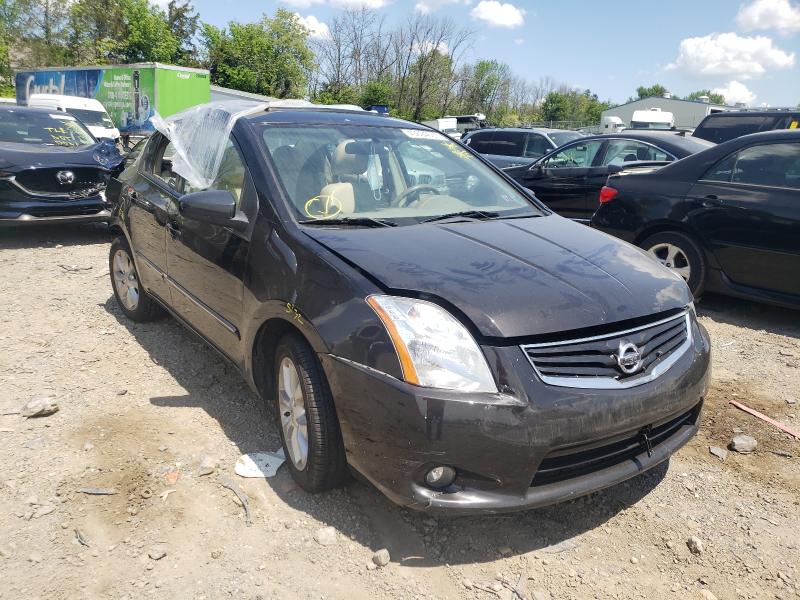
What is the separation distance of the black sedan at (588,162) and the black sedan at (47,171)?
5.55 metres

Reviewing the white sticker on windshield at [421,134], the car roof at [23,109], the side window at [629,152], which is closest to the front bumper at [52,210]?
the car roof at [23,109]

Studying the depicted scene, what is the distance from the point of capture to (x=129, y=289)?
16.2ft

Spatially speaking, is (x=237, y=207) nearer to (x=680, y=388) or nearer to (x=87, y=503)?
(x=87, y=503)

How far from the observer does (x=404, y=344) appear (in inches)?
88.0

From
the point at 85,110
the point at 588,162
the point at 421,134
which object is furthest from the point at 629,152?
the point at 85,110

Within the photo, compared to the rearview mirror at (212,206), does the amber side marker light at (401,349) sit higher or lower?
lower

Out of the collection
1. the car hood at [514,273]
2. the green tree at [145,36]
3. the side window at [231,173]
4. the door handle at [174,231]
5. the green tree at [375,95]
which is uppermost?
the green tree at [145,36]

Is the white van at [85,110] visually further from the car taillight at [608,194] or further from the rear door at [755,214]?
the rear door at [755,214]

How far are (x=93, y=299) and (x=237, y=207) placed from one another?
10.2 ft

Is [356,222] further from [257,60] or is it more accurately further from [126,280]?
[257,60]

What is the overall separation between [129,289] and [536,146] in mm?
9287

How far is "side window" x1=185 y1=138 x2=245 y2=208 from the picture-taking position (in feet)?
10.8

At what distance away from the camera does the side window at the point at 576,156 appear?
8812 mm

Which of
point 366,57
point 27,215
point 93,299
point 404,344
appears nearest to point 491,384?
point 404,344
